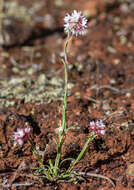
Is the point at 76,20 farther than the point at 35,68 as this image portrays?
No

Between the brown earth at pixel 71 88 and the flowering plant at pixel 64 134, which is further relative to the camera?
the brown earth at pixel 71 88

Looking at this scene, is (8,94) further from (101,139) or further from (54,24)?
(54,24)

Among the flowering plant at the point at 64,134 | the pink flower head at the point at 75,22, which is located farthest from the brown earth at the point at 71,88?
the pink flower head at the point at 75,22

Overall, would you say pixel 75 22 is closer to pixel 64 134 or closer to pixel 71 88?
pixel 64 134

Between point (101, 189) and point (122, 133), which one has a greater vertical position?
point (122, 133)

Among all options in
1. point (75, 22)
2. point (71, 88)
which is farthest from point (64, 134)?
point (71, 88)

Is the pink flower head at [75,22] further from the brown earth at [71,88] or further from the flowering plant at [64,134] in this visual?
the brown earth at [71,88]

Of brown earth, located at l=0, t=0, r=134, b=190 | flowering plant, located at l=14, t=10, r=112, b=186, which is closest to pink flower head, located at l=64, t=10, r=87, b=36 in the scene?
flowering plant, located at l=14, t=10, r=112, b=186

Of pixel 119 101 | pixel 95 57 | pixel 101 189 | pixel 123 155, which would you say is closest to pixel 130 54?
pixel 95 57
